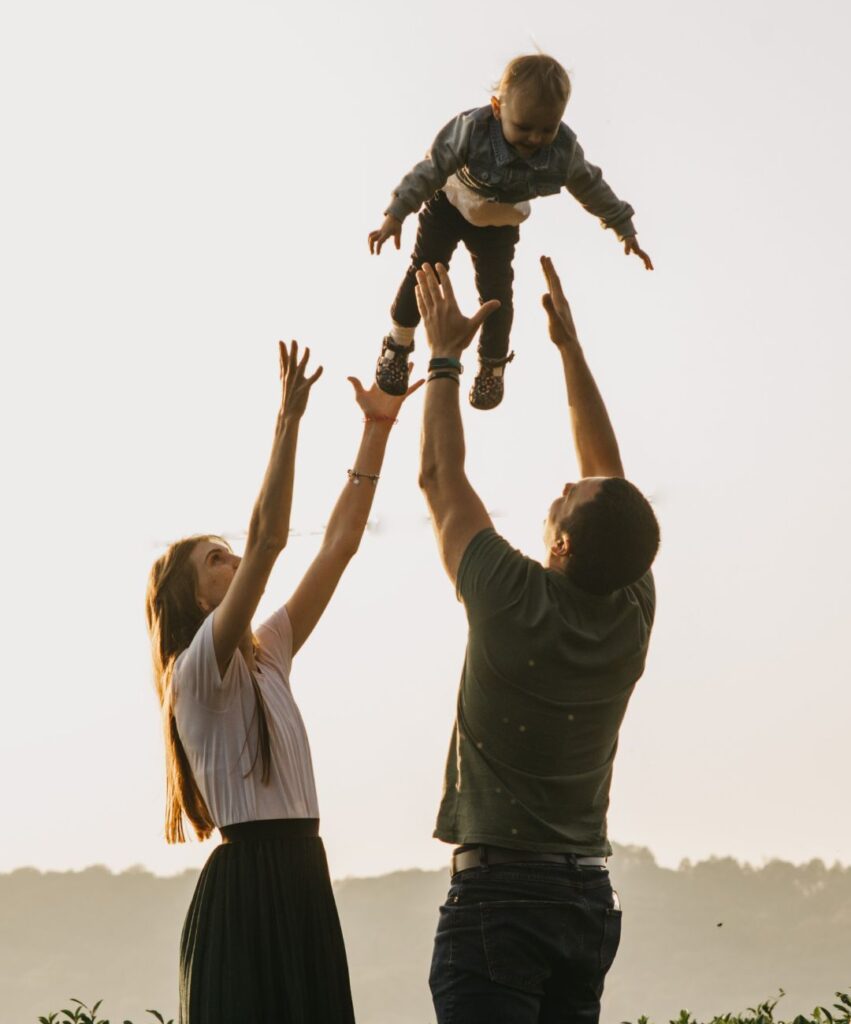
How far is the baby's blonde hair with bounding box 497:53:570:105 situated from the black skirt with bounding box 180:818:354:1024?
2.40 metres

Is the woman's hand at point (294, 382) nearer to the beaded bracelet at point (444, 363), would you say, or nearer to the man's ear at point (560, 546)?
the beaded bracelet at point (444, 363)

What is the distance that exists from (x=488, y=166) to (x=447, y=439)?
1.33m

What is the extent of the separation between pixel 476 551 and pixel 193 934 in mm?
1476

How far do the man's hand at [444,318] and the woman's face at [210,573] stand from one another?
0.99 meters

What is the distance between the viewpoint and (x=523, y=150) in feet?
15.2

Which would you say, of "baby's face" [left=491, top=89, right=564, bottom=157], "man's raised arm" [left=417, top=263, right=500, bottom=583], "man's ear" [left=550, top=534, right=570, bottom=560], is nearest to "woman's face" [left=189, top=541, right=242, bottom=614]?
"man's raised arm" [left=417, top=263, right=500, bottom=583]

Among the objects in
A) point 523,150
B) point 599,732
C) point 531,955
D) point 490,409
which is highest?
point 523,150

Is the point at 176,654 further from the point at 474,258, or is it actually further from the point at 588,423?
the point at 474,258

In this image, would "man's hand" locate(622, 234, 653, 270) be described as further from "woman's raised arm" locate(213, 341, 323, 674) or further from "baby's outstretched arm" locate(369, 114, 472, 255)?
"woman's raised arm" locate(213, 341, 323, 674)

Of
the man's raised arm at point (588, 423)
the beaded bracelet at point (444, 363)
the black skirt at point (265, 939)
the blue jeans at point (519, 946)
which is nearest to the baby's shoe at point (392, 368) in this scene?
the man's raised arm at point (588, 423)

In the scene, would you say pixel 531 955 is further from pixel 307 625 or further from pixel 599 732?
pixel 307 625

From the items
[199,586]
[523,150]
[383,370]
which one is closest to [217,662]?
[199,586]

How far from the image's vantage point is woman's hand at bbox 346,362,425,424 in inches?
197

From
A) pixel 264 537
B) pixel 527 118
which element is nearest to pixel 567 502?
pixel 264 537
